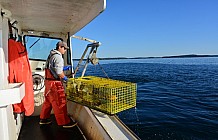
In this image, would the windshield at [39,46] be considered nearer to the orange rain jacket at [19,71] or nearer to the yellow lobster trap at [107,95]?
the yellow lobster trap at [107,95]

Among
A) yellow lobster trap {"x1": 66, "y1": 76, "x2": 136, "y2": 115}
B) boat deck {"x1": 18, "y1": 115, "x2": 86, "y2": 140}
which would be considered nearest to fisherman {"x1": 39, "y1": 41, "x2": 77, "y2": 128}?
boat deck {"x1": 18, "y1": 115, "x2": 86, "y2": 140}

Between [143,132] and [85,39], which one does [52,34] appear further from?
[143,132]

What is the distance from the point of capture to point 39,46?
4680mm

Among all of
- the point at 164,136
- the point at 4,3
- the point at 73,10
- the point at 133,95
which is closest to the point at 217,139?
the point at 164,136

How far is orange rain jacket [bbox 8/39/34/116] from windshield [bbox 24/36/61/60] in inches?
96.2

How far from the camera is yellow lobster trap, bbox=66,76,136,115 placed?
2.51 meters

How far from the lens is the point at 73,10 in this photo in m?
2.53

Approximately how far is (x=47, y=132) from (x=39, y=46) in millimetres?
2302

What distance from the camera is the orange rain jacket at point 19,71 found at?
2.05 m

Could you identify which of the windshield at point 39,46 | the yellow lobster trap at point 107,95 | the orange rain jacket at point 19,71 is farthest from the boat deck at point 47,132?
the windshield at point 39,46

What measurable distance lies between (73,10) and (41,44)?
2.49m

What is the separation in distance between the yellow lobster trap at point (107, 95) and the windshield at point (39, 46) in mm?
1939

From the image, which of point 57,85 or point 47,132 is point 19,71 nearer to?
point 57,85

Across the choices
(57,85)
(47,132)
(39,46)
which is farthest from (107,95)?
(39,46)
